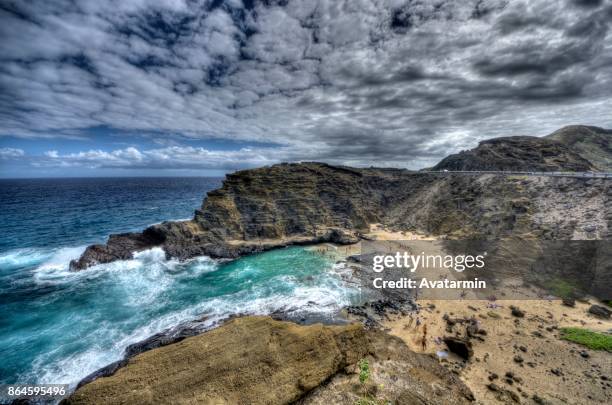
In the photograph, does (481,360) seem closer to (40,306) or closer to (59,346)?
(59,346)

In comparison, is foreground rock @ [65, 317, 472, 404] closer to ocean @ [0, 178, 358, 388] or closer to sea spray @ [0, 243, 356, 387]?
sea spray @ [0, 243, 356, 387]

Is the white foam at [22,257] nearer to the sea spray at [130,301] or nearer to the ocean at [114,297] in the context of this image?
the ocean at [114,297]

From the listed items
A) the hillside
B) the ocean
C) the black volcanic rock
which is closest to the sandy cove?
the ocean

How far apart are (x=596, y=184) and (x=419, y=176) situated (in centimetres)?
4058

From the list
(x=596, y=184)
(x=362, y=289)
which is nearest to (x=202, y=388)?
(x=362, y=289)

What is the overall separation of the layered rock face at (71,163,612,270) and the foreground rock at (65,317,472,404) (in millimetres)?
31432

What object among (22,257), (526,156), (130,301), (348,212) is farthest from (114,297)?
(526,156)

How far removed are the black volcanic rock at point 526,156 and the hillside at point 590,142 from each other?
16.3 meters

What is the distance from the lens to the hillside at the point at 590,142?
67375mm

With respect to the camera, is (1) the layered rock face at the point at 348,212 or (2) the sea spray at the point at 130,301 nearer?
(2) the sea spray at the point at 130,301

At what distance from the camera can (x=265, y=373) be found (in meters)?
10.1

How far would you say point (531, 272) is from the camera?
2886 centimetres

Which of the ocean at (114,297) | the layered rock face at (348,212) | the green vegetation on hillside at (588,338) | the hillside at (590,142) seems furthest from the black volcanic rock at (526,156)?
the ocean at (114,297)

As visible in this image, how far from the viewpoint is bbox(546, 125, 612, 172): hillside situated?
67375 mm
